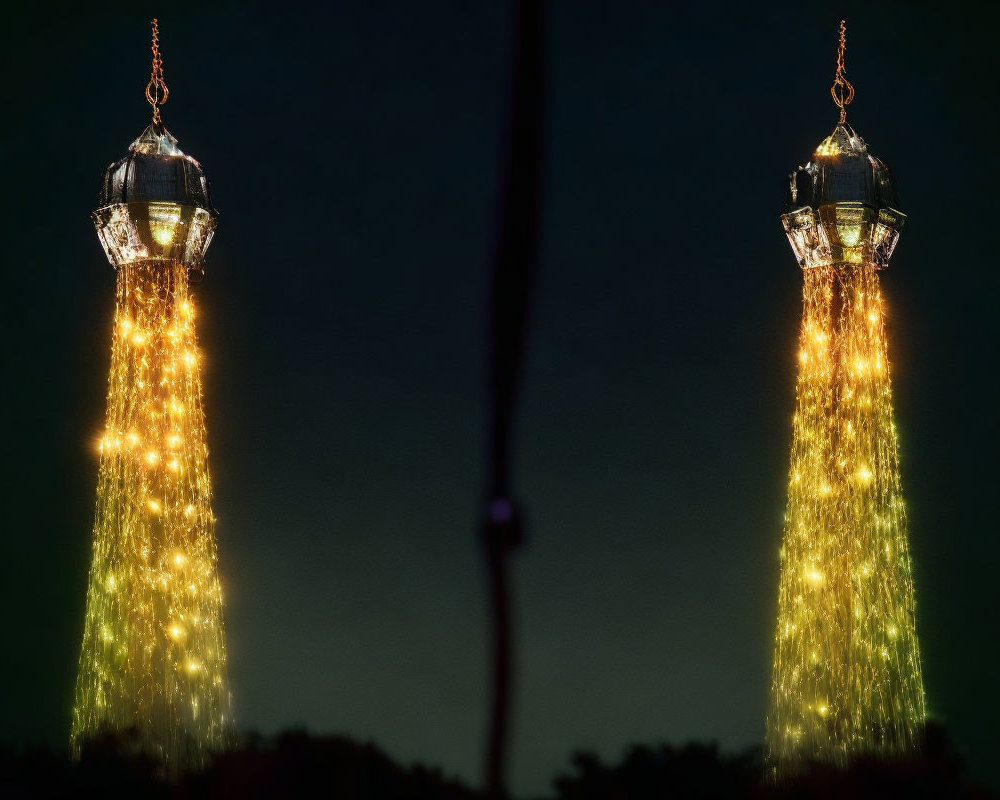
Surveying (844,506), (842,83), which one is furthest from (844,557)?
(842,83)

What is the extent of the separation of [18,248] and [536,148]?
8028 millimetres

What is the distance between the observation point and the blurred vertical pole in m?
0.61

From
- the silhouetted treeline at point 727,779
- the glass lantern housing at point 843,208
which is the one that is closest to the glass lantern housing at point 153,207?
the glass lantern housing at point 843,208

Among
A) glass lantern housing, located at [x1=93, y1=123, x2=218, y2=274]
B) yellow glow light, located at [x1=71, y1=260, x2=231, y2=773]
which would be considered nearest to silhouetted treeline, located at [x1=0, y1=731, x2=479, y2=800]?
yellow glow light, located at [x1=71, y1=260, x2=231, y2=773]

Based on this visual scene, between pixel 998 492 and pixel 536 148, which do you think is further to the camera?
pixel 998 492

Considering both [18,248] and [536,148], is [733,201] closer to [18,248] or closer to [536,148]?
[18,248]

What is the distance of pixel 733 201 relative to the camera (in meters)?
8.26

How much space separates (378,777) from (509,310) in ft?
9.05

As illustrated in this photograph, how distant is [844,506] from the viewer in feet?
23.5

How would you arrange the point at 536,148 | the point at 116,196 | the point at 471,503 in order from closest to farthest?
the point at 536,148, the point at 116,196, the point at 471,503

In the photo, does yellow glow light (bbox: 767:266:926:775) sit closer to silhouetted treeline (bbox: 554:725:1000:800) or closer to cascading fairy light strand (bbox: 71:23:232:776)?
cascading fairy light strand (bbox: 71:23:232:776)

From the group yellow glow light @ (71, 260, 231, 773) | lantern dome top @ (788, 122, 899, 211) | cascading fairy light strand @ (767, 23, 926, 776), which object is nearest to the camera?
yellow glow light @ (71, 260, 231, 773)

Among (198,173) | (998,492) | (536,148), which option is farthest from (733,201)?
(536,148)

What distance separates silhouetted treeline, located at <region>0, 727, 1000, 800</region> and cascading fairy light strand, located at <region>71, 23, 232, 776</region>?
3326 mm
